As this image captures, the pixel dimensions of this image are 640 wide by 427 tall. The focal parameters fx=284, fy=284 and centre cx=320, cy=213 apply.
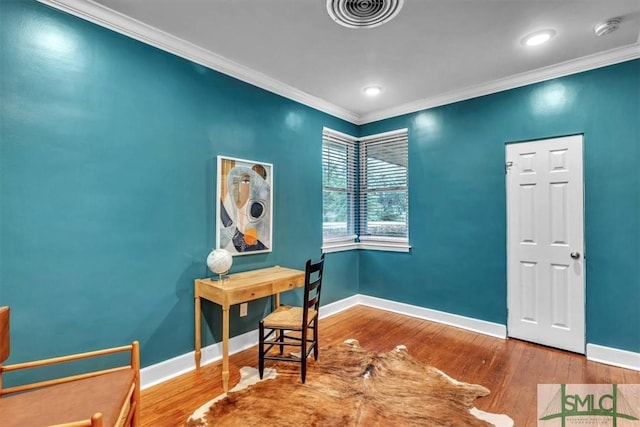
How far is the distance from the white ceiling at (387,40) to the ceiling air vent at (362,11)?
75 mm

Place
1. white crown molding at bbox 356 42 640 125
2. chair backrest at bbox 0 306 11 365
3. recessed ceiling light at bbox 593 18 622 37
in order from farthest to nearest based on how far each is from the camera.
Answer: white crown molding at bbox 356 42 640 125 < recessed ceiling light at bbox 593 18 622 37 < chair backrest at bbox 0 306 11 365

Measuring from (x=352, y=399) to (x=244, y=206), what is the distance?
1.84 m

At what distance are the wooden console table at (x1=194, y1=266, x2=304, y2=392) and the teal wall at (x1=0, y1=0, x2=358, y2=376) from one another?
11 centimetres

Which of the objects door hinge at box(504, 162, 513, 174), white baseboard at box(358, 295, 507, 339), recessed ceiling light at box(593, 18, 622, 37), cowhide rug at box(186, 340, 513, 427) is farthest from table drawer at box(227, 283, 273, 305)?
recessed ceiling light at box(593, 18, 622, 37)

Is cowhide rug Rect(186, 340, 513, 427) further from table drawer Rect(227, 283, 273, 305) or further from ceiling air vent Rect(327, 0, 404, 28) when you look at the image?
ceiling air vent Rect(327, 0, 404, 28)

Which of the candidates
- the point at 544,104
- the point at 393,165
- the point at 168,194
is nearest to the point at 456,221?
the point at 393,165

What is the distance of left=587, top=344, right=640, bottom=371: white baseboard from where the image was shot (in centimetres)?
239

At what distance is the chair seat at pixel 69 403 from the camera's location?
1.16 m

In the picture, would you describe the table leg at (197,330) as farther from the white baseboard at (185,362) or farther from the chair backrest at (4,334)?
the chair backrest at (4,334)


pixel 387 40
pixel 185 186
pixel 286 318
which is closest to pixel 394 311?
pixel 286 318

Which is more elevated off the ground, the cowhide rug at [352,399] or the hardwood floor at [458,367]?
the cowhide rug at [352,399]

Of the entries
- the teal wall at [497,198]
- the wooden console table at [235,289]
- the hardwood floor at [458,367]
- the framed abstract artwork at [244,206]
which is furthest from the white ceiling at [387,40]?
the hardwood floor at [458,367]

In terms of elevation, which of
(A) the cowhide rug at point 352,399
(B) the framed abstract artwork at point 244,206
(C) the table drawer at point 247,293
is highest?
(B) the framed abstract artwork at point 244,206

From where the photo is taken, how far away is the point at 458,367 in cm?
245
